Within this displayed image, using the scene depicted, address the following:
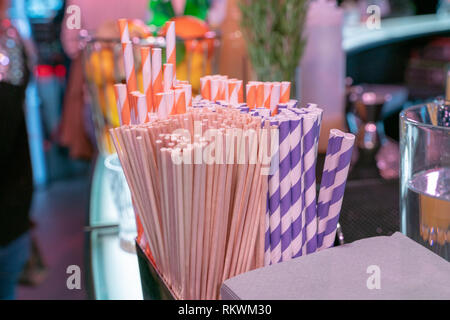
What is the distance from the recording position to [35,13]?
3.88 metres

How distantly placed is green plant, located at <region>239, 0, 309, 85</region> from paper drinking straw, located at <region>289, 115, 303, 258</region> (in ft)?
2.16

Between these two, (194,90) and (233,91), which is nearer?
(233,91)

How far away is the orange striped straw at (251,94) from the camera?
604 mm

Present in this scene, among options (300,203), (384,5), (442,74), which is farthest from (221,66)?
(384,5)

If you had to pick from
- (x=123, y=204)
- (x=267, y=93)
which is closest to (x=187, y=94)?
(x=267, y=93)

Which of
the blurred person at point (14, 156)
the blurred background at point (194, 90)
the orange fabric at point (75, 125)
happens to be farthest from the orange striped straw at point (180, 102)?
the orange fabric at point (75, 125)

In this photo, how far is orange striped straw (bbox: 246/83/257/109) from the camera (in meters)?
0.60

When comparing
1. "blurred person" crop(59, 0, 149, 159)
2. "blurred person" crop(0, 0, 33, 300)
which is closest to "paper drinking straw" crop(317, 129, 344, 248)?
"blurred person" crop(59, 0, 149, 159)

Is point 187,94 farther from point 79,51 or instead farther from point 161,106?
point 79,51

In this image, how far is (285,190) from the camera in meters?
0.55

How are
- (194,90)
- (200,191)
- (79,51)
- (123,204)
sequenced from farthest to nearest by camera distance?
(79,51)
(194,90)
(123,204)
(200,191)

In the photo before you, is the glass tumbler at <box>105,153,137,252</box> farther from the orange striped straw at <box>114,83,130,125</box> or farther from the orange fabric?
the orange fabric

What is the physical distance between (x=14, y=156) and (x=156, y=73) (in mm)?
1212
